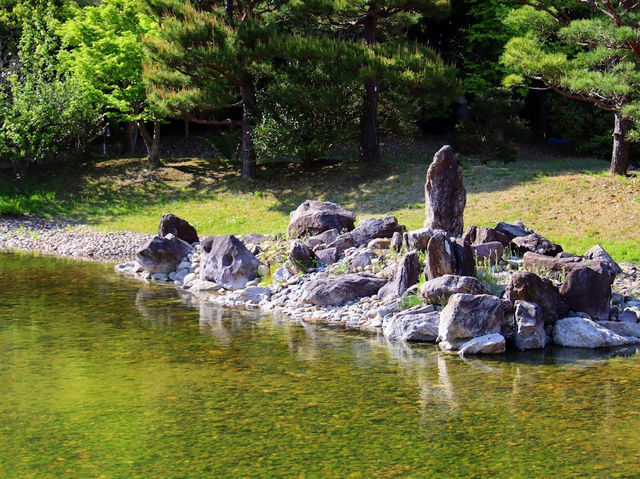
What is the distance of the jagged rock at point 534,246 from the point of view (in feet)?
47.7

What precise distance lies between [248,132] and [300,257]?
1173 cm

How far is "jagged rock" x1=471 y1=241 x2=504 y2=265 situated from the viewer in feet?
45.2

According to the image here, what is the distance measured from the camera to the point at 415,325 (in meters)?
11.9

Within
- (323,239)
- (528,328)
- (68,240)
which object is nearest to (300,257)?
(323,239)

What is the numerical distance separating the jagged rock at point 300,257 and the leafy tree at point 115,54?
12451 mm

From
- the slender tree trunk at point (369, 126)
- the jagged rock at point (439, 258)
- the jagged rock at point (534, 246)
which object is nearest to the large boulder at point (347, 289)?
the jagged rock at point (439, 258)

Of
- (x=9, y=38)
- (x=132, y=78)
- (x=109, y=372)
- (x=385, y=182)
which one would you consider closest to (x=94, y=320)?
(x=109, y=372)

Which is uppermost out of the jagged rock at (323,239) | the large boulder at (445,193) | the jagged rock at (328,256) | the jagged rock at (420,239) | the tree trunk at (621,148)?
the tree trunk at (621,148)

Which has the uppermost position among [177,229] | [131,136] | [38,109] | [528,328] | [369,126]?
[38,109]

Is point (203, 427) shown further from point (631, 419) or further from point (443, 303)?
point (443, 303)

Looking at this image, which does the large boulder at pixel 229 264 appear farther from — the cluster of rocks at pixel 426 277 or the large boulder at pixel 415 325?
the large boulder at pixel 415 325

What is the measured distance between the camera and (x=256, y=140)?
83.4 ft

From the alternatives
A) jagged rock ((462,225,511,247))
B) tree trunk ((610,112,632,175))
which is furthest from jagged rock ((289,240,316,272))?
tree trunk ((610,112,632,175))

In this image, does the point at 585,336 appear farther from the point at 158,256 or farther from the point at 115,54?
the point at 115,54
